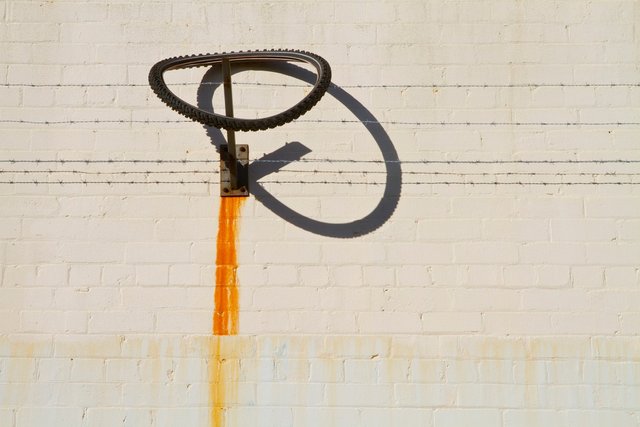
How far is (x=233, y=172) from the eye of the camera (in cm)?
491

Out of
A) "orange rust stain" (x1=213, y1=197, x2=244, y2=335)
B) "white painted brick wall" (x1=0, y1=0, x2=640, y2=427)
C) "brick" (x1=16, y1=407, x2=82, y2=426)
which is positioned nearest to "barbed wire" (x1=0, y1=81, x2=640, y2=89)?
"white painted brick wall" (x1=0, y1=0, x2=640, y2=427)

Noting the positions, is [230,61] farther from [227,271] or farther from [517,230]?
[517,230]

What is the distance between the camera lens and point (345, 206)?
4.96 meters

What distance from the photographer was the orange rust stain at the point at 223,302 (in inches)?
185

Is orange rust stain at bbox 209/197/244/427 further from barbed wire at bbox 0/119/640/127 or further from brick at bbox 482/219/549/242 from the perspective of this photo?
brick at bbox 482/219/549/242

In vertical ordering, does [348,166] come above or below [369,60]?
below

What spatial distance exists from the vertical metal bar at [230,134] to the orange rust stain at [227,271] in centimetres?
14

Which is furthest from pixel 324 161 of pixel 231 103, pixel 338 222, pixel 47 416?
pixel 47 416

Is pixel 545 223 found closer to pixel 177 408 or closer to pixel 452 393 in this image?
pixel 452 393

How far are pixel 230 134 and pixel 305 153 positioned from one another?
0.48 m

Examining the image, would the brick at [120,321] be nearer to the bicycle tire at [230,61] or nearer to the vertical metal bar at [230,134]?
the vertical metal bar at [230,134]

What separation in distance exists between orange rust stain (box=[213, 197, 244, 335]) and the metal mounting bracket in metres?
0.04

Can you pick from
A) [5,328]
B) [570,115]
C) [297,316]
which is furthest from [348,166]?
[5,328]

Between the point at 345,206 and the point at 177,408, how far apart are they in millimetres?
1521
